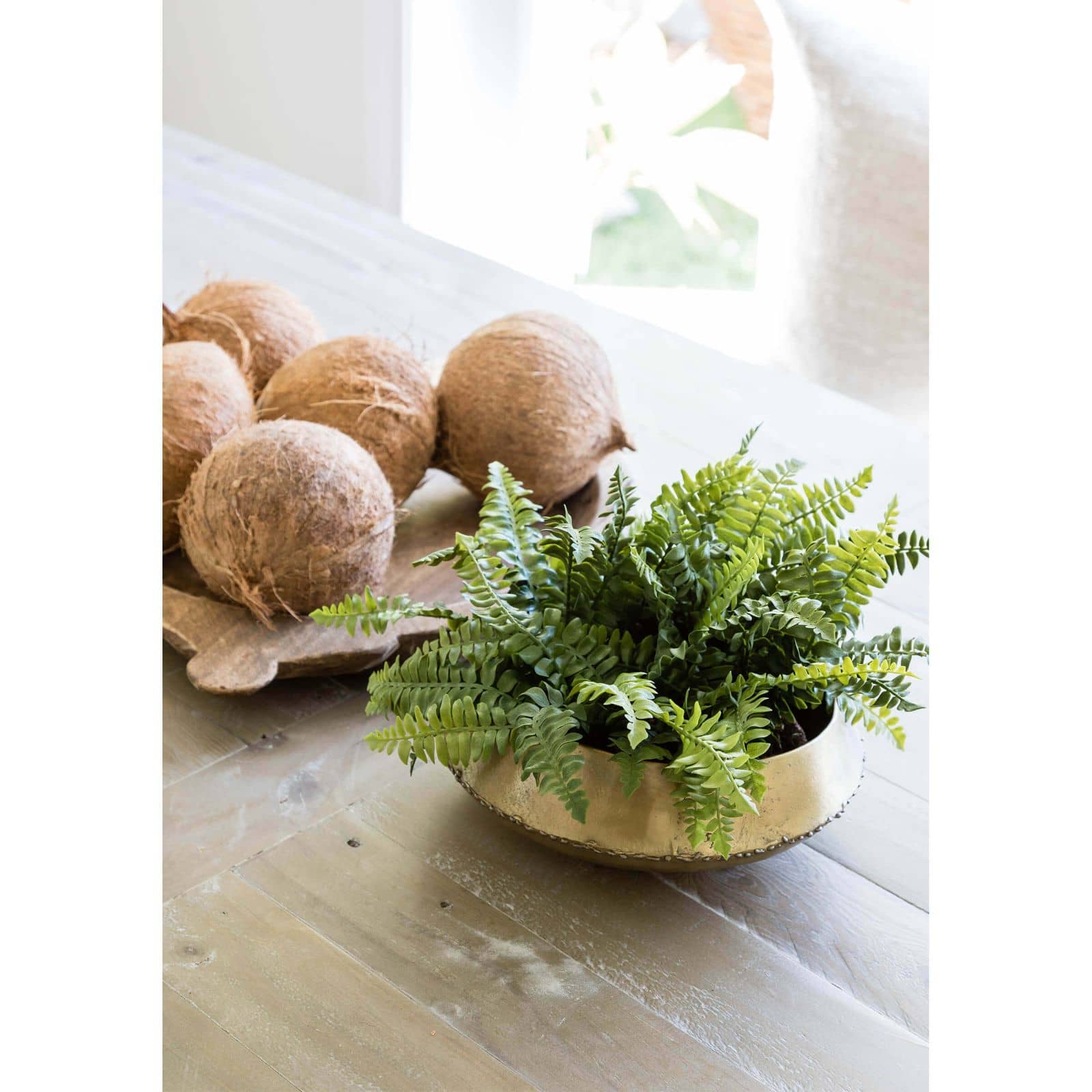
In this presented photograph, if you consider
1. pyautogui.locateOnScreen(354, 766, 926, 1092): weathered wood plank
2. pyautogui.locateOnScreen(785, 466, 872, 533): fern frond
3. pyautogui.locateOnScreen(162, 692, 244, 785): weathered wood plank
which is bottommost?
pyautogui.locateOnScreen(354, 766, 926, 1092): weathered wood plank

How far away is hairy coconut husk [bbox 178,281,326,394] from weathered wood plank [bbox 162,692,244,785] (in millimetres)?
320

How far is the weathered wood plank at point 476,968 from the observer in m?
0.45

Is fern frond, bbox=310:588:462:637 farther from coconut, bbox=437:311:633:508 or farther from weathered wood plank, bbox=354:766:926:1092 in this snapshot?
coconut, bbox=437:311:633:508

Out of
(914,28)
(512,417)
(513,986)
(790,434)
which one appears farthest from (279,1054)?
(914,28)

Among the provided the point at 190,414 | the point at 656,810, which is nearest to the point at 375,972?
the point at 656,810

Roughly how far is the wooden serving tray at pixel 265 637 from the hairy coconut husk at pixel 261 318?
18 centimetres

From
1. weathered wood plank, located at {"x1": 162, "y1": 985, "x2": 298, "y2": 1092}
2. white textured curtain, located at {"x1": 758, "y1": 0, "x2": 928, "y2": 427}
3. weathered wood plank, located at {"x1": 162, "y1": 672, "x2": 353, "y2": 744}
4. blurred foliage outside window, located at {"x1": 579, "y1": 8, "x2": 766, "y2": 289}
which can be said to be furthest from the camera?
blurred foliage outside window, located at {"x1": 579, "y1": 8, "x2": 766, "y2": 289}

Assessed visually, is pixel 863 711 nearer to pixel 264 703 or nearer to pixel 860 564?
pixel 860 564

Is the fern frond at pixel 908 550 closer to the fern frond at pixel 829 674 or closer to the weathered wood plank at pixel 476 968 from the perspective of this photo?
the fern frond at pixel 829 674

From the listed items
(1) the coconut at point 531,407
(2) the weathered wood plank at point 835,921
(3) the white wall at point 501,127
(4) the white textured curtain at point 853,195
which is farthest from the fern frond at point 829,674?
(3) the white wall at point 501,127

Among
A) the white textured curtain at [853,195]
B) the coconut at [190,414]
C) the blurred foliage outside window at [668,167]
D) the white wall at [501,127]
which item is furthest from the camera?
the blurred foliage outside window at [668,167]

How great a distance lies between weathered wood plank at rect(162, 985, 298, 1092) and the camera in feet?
1.40

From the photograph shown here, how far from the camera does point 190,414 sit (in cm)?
77

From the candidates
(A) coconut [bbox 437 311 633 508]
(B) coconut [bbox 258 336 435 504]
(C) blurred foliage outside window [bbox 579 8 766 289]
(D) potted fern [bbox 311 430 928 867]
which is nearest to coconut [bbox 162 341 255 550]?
(B) coconut [bbox 258 336 435 504]
